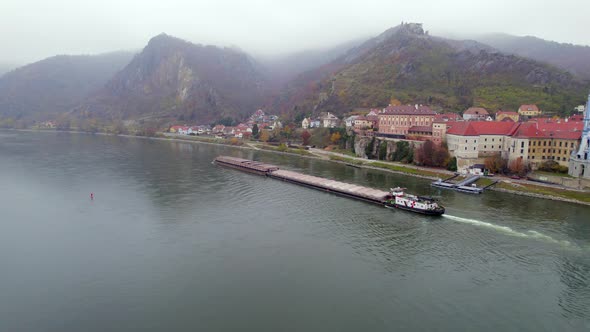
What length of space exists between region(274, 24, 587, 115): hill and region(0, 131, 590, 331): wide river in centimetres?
6016

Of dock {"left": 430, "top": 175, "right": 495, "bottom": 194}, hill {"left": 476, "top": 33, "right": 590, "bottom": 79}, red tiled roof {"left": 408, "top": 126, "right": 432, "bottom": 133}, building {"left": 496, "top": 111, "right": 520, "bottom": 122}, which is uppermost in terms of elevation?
hill {"left": 476, "top": 33, "right": 590, "bottom": 79}

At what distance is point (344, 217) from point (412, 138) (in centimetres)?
3541

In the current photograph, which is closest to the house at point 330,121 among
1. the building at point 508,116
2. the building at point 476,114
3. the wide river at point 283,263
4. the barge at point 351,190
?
the building at point 476,114

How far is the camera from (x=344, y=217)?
36.3 metres

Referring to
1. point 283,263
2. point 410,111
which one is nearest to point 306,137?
point 410,111

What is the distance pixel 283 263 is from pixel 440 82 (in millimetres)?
102301

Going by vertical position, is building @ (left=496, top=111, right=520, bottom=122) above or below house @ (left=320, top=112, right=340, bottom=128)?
above

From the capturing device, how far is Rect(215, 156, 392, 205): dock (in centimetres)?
4211

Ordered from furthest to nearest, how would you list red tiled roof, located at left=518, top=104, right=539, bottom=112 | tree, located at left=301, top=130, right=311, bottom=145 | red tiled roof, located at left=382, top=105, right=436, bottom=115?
1. tree, located at left=301, top=130, right=311, bottom=145
2. red tiled roof, located at left=518, top=104, right=539, bottom=112
3. red tiled roof, located at left=382, top=105, right=436, bottom=115

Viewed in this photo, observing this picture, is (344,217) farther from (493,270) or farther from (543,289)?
(543,289)

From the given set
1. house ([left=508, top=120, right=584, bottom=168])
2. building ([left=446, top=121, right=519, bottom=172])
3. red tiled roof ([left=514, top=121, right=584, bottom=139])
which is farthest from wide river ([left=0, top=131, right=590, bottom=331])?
red tiled roof ([left=514, top=121, right=584, bottom=139])

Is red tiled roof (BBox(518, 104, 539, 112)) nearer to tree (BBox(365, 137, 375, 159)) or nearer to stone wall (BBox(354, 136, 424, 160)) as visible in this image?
stone wall (BBox(354, 136, 424, 160))

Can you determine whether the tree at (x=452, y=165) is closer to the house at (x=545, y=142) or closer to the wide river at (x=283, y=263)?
the house at (x=545, y=142)

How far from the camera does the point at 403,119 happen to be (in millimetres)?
72250
